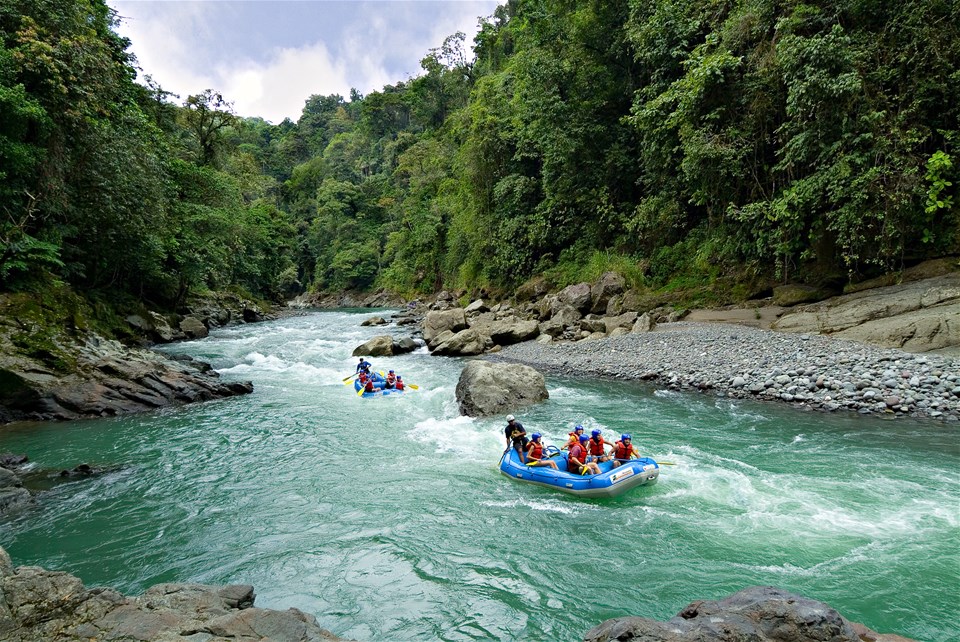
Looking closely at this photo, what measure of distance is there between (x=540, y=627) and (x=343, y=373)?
44.9ft

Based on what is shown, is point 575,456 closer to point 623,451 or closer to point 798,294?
point 623,451

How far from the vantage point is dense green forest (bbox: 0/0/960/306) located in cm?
1216

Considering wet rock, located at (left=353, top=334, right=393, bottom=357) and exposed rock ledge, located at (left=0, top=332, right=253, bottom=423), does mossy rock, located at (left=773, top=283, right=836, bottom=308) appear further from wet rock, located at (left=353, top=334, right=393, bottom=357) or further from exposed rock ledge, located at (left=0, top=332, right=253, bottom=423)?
exposed rock ledge, located at (left=0, top=332, right=253, bottom=423)

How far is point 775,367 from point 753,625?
10081 millimetres

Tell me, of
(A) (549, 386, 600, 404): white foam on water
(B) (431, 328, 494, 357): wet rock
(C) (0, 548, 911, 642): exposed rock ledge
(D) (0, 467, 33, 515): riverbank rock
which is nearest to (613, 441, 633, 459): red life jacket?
(C) (0, 548, 911, 642): exposed rock ledge

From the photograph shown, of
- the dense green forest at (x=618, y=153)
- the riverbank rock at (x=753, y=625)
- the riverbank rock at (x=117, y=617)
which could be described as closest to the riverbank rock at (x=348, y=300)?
the dense green forest at (x=618, y=153)

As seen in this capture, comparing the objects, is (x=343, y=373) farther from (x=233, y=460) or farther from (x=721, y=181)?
(x=721, y=181)

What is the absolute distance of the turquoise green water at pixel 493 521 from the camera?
496 centimetres

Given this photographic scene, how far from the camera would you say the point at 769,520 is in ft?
20.7

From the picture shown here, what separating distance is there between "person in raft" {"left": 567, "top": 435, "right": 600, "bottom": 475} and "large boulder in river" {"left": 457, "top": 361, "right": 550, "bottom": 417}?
3.97 m

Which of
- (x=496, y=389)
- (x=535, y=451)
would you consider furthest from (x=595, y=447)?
(x=496, y=389)

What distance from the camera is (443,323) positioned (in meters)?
22.1

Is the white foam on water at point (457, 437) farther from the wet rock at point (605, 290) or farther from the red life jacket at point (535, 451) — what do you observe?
the wet rock at point (605, 290)

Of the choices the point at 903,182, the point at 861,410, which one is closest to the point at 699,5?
the point at 903,182
